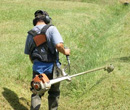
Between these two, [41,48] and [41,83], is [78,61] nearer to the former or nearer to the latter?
[41,48]

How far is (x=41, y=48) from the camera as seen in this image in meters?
5.67

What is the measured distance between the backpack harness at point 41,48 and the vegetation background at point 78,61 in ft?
4.89

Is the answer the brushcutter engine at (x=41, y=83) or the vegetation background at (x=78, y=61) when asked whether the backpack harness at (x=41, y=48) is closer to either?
the brushcutter engine at (x=41, y=83)

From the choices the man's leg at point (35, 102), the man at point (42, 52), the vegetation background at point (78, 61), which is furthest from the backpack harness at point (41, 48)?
the vegetation background at point (78, 61)

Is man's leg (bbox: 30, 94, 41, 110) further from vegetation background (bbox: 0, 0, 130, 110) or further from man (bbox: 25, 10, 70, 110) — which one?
vegetation background (bbox: 0, 0, 130, 110)

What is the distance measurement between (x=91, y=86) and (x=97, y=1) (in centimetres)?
2255

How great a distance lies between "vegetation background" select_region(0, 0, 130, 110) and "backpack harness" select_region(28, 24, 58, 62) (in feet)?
4.89

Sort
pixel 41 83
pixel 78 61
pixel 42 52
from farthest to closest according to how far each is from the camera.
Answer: pixel 78 61
pixel 42 52
pixel 41 83

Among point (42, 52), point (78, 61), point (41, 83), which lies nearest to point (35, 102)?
point (41, 83)

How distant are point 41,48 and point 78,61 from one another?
5.76 m

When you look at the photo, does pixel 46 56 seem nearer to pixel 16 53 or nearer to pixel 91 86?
pixel 91 86

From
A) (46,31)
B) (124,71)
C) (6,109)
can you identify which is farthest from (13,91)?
(124,71)

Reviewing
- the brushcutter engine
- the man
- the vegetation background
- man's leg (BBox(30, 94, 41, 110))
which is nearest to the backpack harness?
the man

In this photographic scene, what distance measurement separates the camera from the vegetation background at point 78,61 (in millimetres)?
7316
